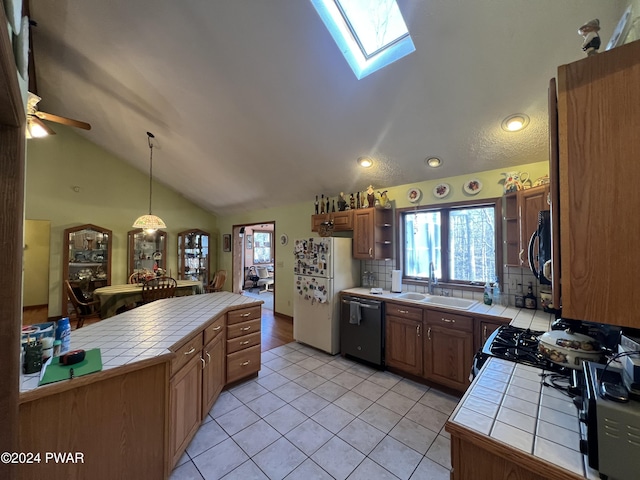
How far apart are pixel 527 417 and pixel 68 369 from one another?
6.39 ft

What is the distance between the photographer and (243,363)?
2.63m

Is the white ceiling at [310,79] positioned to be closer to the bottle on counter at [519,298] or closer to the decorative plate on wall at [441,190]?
the decorative plate on wall at [441,190]

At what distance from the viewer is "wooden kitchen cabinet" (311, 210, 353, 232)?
144 inches

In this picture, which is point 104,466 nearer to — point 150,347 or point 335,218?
point 150,347

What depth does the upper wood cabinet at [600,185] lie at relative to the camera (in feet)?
2.12

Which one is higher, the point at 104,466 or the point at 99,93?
the point at 99,93

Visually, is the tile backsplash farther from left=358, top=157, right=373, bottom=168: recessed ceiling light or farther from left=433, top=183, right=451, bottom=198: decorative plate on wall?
left=358, top=157, right=373, bottom=168: recessed ceiling light

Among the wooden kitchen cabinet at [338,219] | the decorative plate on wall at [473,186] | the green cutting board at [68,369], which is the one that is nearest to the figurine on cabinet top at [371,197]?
the wooden kitchen cabinet at [338,219]

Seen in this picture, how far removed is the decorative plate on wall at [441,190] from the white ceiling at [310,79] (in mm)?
158

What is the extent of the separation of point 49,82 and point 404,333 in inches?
222

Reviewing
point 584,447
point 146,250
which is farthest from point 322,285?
point 146,250

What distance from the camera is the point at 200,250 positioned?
660 centimetres

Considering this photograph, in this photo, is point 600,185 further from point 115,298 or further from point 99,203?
point 99,203

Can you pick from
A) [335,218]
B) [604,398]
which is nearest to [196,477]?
[604,398]
